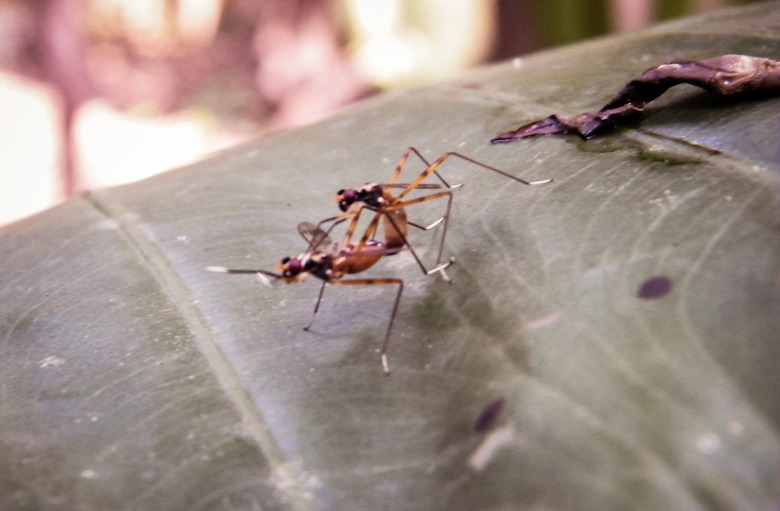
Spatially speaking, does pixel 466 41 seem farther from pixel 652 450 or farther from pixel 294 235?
pixel 652 450

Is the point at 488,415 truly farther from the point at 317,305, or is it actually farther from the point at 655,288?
the point at 317,305

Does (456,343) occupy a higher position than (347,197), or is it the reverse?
(347,197)

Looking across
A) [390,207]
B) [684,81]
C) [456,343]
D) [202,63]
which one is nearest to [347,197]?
[390,207]

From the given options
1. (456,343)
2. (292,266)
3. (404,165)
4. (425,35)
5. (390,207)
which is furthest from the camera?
(425,35)

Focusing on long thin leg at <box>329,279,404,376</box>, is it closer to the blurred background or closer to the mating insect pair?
the mating insect pair

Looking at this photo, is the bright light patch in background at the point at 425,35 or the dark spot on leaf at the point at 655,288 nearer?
the dark spot on leaf at the point at 655,288

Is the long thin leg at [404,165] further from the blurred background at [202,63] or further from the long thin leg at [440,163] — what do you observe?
the blurred background at [202,63]

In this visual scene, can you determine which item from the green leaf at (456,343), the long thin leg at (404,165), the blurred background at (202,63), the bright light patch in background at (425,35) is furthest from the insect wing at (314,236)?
the bright light patch in background at (425,35)

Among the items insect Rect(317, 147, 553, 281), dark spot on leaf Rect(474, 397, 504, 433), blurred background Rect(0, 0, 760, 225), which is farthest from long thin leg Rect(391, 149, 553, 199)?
blurred background Rect(0, 0, 760, 225)
